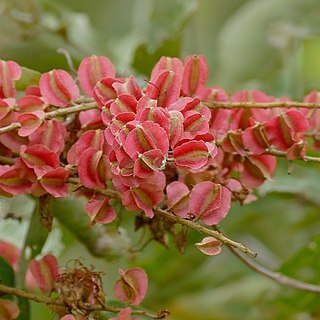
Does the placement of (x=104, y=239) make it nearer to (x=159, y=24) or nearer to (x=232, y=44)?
(x=159, y=24)

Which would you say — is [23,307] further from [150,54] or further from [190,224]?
[150,54]

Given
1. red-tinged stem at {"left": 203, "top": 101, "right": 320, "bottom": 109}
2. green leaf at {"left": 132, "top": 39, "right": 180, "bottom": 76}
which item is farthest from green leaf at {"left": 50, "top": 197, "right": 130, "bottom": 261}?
green leaf at {"left": 132, "top": 39, "right": 180, "bottom": 76}

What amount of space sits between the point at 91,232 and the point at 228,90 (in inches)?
18.1

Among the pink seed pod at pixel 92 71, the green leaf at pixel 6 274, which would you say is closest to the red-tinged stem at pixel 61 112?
the pink seed pod at pixel 92 71

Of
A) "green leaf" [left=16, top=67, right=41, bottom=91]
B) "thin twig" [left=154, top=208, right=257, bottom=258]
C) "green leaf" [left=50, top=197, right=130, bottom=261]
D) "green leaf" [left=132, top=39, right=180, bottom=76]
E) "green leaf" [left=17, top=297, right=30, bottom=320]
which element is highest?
"green leaf" [left=16, top=67, right=41, bottom=91]

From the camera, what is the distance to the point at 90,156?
22.2 inches

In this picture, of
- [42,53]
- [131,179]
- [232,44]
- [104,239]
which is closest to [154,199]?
[131,179]

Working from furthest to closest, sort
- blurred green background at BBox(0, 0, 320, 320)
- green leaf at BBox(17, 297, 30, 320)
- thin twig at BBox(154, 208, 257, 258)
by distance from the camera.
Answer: blurred green background at BBox(0, 0, 320, 320)
green leaf at BBox(17, 297, 30, 320)
thin twig at BBox(154, 208, 257, 258)

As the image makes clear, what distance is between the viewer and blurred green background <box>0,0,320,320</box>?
94 centimetres

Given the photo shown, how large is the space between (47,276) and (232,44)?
640 mm

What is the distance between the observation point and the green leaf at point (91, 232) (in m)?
0.69

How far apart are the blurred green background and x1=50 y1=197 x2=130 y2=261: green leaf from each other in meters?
0.09

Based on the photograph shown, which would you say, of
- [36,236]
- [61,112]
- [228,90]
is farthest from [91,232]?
[228,90]

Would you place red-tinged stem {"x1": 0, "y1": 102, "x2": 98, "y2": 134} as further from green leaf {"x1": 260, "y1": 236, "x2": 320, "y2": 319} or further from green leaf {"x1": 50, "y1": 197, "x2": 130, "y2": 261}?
green leaf {"x1": 260, "y1": 236, "x2": 320, "y2": 319}
